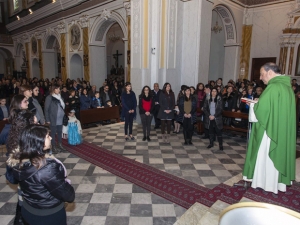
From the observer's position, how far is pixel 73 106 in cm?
712

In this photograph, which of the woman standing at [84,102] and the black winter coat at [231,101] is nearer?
the black winter coat at [231,101]

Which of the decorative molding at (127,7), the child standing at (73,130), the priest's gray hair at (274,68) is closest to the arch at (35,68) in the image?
the decorative molding at (127,7)

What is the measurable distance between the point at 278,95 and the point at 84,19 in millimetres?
12121

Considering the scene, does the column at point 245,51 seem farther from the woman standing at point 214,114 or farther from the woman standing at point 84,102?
the woman standing at point 84,102

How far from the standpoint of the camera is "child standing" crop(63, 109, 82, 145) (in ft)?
19.8

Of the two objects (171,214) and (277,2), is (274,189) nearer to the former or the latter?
(171,214)

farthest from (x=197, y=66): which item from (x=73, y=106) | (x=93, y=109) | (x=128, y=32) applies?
(x=73, y=106)

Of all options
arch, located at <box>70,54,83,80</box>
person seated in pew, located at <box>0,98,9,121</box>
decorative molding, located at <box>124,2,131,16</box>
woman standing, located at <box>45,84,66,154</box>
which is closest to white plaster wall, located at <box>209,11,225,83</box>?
decorative molding, located at <box>124,2,131,16</box>

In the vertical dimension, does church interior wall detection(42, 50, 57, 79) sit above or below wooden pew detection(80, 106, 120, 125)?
above

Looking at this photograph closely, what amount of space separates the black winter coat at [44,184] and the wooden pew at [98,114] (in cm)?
616

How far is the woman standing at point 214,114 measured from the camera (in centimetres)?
581

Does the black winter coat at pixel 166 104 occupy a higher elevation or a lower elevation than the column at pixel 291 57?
lower

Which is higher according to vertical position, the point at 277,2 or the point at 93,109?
the point at 277,2

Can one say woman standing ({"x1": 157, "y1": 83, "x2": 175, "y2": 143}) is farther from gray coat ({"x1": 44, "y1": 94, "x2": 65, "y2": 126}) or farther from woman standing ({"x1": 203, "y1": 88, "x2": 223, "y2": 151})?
gray coat ({"x1": 44, "y1": 94, "x2": 65, "y2": 126})
